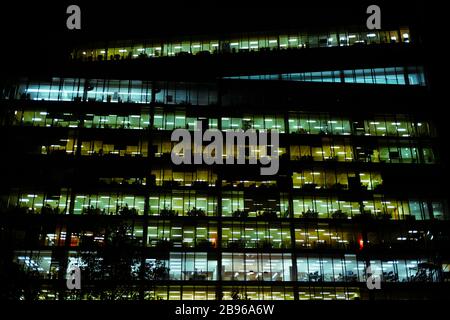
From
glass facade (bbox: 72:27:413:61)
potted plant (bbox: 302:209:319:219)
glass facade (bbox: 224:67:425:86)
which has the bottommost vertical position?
potted plant (bbox: 302:209:319:219)

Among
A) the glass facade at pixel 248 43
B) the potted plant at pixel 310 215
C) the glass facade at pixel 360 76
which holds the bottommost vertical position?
the potted plant at pixel 310 215

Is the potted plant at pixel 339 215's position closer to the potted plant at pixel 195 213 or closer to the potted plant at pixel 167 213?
the potted plant at pixel 195 213

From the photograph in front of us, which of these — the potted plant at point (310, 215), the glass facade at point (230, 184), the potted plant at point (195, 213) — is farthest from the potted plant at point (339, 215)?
the potted plant at point (195, 213)

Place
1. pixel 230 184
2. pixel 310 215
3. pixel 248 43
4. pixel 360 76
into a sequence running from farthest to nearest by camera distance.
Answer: pixel 248 43 → pixel 360 76 → pixel 230 184 → pixel 310 215

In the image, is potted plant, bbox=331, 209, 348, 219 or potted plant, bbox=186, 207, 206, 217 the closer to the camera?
potted plant, bbox=186, 207, 206, 217

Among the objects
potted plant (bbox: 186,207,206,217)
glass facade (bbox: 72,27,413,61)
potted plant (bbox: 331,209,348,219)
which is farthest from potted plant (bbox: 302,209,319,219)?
glass facade (bbox: 72,27,413,61)

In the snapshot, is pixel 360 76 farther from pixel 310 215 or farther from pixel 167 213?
pixel 167 213

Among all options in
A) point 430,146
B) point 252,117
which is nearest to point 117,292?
point 252,117

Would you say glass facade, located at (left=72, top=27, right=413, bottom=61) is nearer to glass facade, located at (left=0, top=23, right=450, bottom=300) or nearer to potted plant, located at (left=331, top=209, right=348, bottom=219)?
glass facade, located at (left=0, top=23, right=450, bottom=300)

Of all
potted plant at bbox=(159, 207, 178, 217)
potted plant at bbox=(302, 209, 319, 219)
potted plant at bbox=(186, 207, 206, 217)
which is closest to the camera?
potted plant at bbox=(159, 207, 178, 217)

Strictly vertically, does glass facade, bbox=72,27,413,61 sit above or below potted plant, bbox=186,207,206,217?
above

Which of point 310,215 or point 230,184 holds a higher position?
point 230,184

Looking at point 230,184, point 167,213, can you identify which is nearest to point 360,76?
point 230,184

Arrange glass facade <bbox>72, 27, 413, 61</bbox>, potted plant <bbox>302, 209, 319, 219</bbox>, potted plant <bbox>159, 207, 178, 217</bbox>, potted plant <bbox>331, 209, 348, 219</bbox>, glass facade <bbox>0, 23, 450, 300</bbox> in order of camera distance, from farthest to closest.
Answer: glass facade <bbox>72, 27, 413, 61</bbox>, potted plant <bbox>331, 209, 348, 219</bbox>, potted plant <bbox>302, 209, 319, 219</bbox>, potted plant <bbox>159, 207, 178, 217</bbox>, glass facade <bbox>0, 23, 450, 300</bbox>
